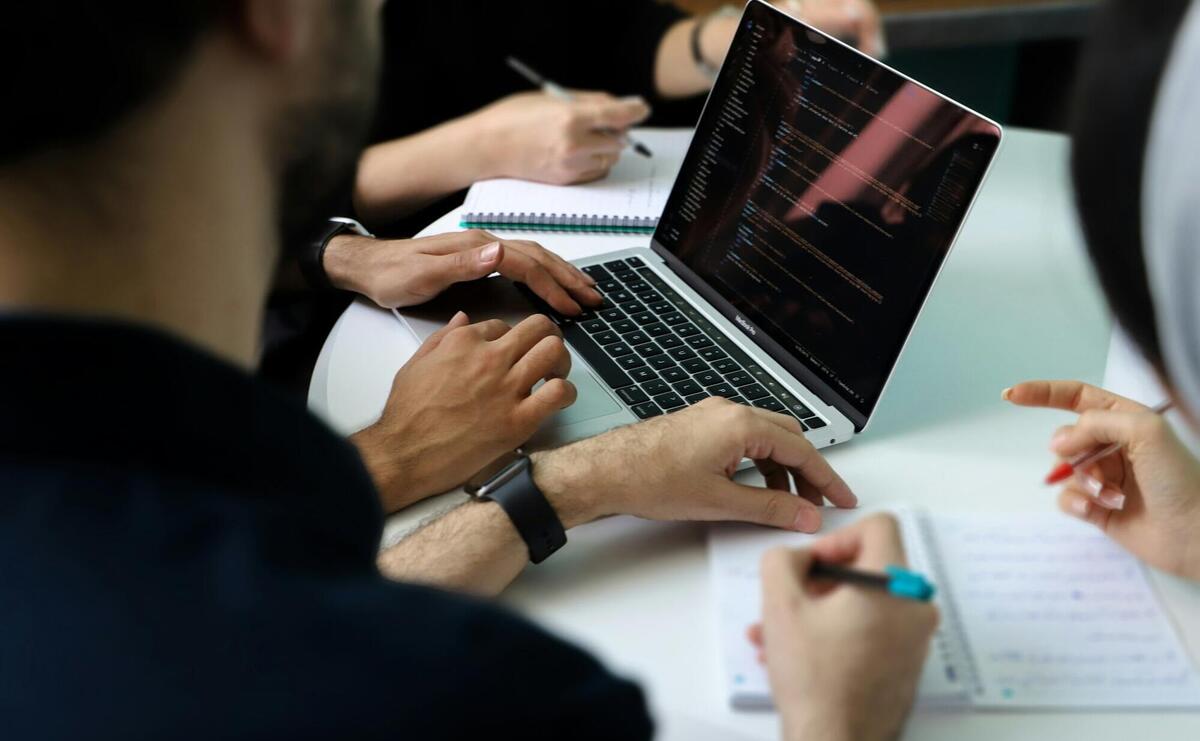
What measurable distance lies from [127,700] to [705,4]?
2.46 meters

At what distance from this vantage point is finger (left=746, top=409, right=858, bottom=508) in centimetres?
87

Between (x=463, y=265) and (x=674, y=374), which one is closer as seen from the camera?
(x=674, y=374)

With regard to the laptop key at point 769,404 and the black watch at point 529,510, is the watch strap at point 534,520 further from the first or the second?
the laptop key at point 769,404

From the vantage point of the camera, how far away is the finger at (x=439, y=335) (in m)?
1.06

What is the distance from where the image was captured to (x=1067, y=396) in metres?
0.91

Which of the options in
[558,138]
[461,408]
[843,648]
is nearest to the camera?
[843,648]

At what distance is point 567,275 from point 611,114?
0.39 meters

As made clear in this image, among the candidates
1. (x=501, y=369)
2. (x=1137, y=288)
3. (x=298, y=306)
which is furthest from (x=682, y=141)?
(x=1137, y=288)

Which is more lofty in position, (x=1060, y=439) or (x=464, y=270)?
(x=1060, y=439)

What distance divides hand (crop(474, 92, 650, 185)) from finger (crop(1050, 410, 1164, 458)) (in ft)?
2.52

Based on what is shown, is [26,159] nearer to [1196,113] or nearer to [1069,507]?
[1196,113]

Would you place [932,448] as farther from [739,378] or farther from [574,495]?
[574,495]

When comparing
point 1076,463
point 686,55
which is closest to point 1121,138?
point 1076,463

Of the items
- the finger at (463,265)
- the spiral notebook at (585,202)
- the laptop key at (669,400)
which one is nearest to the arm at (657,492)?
the laptop key at (669,400)
